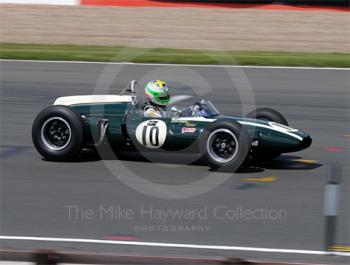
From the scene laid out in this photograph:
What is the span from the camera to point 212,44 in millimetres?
20344

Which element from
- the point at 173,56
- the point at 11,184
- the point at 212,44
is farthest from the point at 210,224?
the point at 212,44

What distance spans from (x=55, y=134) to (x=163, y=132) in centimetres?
138

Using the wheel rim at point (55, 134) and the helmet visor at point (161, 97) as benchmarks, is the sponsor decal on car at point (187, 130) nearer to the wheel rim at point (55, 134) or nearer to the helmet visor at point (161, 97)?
the helmet visor at point (161, 97)

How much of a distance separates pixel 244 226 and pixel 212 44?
13.0 m

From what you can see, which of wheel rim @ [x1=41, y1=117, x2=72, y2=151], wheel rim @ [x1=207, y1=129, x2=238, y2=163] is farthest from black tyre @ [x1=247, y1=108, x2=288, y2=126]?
wheel rim @ [x1=41, y1=117, x2=72, y2=151]

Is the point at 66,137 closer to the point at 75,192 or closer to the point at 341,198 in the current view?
the point at 75,192

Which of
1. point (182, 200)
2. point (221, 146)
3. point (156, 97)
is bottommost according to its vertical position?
point (182, 200)

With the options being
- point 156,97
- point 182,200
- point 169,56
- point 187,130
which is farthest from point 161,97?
point 169,56

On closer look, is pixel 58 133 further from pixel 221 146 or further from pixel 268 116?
pixel 268 116

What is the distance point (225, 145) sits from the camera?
934cm

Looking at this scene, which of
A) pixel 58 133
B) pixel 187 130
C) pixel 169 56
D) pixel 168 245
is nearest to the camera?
pixel 168 245

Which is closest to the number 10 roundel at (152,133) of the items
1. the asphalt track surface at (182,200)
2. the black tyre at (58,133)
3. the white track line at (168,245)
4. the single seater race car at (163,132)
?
the single seater race car at (163,132)

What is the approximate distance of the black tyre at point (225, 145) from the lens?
9141mm

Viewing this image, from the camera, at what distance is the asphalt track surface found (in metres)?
7.43
